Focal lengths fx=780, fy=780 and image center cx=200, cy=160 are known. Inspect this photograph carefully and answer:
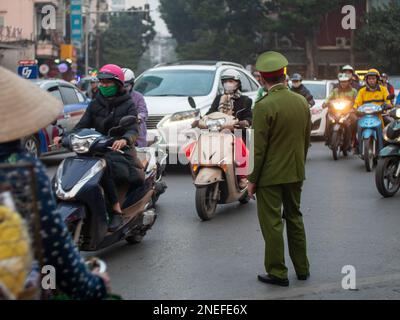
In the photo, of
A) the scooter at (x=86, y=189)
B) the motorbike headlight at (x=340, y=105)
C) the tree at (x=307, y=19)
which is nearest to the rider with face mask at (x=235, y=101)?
the scooter at (x=86, y=189)

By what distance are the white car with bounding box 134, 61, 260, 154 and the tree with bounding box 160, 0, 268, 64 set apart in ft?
117

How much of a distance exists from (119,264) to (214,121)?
2.96 meters

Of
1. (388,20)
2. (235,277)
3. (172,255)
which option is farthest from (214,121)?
(388,20)

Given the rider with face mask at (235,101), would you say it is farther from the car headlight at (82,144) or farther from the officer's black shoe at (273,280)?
the officer's black shoe at (273,280)

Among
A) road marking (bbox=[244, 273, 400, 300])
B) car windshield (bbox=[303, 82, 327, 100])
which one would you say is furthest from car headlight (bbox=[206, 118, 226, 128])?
car windshield (bbox=[303, 82, 327, 100])

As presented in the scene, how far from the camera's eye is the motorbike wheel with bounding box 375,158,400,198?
10.1m

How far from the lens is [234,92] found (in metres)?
9.77

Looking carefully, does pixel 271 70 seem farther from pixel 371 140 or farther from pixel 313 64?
pixel 313 64

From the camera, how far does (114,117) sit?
282 inches

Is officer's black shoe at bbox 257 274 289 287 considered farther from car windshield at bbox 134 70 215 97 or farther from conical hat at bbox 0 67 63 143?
car windshield at bbox 134 70 215 97

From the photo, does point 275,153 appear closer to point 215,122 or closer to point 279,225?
point 279,225

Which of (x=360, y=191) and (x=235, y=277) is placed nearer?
(x=235, y=277)

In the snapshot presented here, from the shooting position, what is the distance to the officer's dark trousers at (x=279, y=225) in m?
5.96
